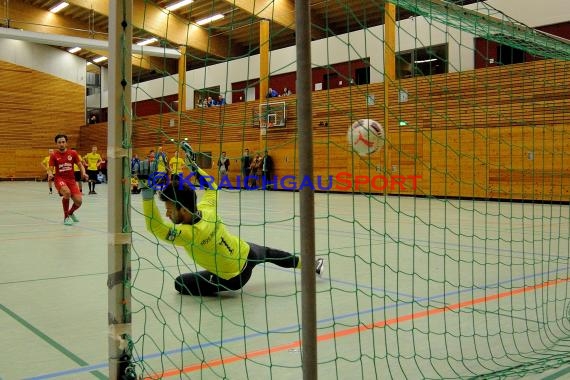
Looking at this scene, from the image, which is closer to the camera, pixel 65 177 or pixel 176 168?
pixel 176 168

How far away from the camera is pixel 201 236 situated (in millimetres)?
3945

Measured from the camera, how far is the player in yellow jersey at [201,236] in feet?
11.6

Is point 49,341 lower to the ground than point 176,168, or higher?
lower

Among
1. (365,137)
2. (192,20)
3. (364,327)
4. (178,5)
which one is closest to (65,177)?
(365,137)

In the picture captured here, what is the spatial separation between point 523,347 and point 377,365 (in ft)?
3.24

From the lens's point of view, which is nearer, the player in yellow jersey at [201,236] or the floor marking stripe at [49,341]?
the floor marking stripe at [49,341]

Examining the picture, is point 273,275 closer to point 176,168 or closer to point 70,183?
point 176,168

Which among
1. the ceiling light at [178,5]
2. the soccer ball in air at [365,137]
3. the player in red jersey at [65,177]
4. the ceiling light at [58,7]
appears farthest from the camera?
the ceiling light at [58,7]

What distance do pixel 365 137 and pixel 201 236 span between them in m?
2.02

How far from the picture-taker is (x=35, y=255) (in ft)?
20.7

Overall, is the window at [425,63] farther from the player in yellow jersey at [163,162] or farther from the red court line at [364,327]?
the player in yellow jersey at [163,162]

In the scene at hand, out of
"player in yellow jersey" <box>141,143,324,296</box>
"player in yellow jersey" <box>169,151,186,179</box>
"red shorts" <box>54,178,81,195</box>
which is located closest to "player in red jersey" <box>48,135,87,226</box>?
"red shorts" <box>54,178,81,195</box>

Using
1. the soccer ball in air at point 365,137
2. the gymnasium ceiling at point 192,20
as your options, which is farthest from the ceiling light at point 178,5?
the soccer ball in air at point 365,137

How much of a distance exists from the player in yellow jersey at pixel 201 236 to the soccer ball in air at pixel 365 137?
120 centimetres
